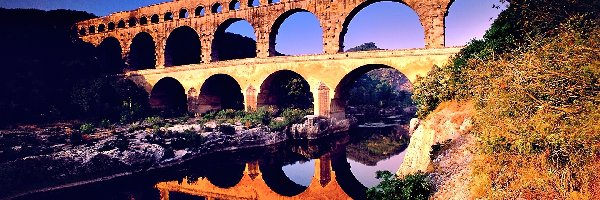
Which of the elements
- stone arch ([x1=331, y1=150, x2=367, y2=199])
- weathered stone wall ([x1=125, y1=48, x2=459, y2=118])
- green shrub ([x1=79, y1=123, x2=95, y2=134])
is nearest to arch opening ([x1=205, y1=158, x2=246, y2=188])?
stone arch ([x1=331, y1=150, x2=367, y2=199])

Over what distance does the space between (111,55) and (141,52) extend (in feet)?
9.90

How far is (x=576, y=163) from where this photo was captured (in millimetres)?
4676

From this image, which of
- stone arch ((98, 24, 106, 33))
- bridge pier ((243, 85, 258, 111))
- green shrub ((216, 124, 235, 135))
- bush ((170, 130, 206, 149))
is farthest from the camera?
stone arch ((98, 24, 106, 33))

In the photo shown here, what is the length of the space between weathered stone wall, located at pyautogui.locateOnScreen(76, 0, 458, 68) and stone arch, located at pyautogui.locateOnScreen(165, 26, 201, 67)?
2117 millimetres

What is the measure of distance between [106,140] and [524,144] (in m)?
16.5

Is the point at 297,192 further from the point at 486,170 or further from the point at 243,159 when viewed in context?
the point at 486,170

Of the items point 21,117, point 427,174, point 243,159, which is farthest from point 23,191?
point 427,174

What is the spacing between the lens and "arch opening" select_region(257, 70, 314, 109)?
25797 mm

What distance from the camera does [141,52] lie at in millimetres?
33906

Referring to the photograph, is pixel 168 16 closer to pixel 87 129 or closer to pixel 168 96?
pixel 168 96

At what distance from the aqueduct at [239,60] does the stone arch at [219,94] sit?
0.24ft

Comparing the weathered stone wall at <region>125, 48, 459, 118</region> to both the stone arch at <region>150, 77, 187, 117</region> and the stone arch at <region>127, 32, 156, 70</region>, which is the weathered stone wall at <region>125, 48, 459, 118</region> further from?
the stone arch at <region>127, 32, 156, 70</region>

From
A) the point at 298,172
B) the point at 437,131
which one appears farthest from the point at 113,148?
the point at 437,131

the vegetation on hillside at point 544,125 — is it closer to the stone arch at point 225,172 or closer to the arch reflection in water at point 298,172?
the arch reflection in water at point 298,172
